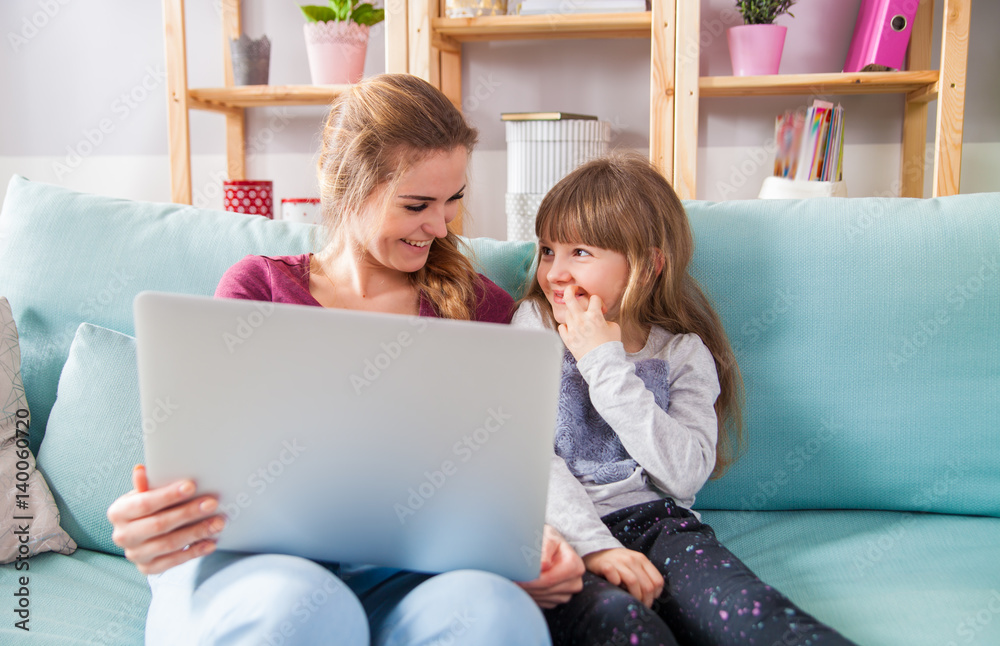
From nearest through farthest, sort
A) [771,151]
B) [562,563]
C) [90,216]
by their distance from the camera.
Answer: [562,563], [90,216], [771,151]

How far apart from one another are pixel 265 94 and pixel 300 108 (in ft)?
0.82

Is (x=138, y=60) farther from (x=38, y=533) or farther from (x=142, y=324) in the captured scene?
(x=142, y=324)

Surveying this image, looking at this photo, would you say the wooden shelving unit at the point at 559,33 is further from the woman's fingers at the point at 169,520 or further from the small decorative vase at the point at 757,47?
the woman's fingers at the point at 169,520

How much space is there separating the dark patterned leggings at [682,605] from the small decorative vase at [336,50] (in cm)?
128

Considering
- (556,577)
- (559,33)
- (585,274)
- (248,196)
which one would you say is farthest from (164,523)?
(559,33)

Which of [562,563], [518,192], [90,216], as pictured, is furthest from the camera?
[518,192]

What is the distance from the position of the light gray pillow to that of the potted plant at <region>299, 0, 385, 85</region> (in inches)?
37.2

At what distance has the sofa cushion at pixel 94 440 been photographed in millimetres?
1060

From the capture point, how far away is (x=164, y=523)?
0.67 m

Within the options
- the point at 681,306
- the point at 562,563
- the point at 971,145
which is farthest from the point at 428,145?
the point at 971,145

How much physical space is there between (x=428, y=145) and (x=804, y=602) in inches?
29.5

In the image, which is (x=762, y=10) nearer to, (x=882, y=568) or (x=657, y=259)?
(x=657, y=259)

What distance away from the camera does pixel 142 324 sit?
2.02 feet

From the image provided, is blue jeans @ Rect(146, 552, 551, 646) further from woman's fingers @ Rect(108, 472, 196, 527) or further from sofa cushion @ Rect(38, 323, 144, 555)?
sofa cushion @ Rect(38, 323, 144, 555)
